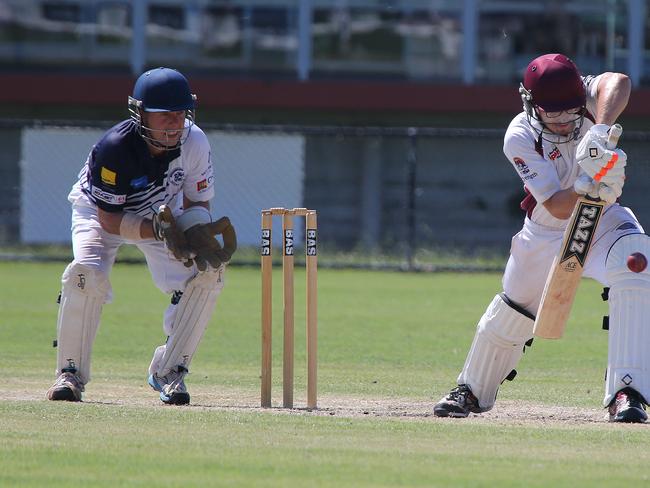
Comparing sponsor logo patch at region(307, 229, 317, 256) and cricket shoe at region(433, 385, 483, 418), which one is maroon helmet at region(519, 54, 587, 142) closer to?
sponsor logo patch at region(307, 229, 317, 256)

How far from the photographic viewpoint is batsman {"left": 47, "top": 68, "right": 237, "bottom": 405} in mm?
7207

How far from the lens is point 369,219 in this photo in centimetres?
2100

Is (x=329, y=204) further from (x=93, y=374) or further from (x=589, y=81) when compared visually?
(x=589, y=81)

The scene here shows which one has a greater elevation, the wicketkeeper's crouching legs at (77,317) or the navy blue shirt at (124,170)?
the navy blue shirt at (124,170)

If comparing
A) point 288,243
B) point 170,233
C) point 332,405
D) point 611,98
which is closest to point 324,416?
point 332,405

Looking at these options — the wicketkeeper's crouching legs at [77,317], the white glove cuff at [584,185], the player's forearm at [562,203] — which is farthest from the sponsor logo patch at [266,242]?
the white glove cuff at [584,185]

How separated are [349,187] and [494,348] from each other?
14.3 m

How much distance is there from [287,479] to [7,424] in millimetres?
1816

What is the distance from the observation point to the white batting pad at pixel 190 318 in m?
7.48

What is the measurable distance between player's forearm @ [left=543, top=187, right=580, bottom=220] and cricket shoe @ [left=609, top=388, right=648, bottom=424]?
2.97 ft

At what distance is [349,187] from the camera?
69.6 ft

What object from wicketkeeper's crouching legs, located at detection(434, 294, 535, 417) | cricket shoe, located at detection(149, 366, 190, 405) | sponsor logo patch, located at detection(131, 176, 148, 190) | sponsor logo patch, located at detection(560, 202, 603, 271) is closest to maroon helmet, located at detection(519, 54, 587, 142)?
sponsor logo patch, located at detection(560, 202, 603, 271)

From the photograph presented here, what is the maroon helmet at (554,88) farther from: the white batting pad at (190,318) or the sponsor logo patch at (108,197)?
the sponsor logo patch at (108,197)

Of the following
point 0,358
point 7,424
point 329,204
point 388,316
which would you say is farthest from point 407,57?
point 7,424
